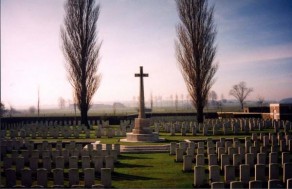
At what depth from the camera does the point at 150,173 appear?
395 inches

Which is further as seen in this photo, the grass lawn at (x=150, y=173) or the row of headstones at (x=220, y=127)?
the row of headstones at (x=220, y=127)

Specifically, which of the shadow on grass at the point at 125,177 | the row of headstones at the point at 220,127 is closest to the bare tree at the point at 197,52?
the row of headstones at the point at 220,127

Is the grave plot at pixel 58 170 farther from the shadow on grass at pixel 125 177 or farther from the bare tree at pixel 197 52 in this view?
the bare tree at pixel 197 52

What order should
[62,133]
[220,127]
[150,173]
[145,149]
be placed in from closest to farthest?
[150,173], [145,149], [62,133], [220,127]

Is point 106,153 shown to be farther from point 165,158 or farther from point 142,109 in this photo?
point 142,109

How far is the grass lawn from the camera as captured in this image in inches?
342

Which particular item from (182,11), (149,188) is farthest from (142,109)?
(182,11)

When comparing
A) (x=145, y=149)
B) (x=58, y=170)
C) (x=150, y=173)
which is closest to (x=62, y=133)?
(x=145, y=149)

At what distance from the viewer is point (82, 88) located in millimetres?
25828

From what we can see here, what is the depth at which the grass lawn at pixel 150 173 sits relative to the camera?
869 centimetres

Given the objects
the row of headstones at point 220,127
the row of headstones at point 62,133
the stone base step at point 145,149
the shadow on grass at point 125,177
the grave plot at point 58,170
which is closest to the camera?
the grave plot at point 58,170

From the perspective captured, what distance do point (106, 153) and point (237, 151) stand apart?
210 inches

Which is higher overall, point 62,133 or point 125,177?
point 62,133

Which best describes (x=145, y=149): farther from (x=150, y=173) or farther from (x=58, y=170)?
(x=58, y=170)
